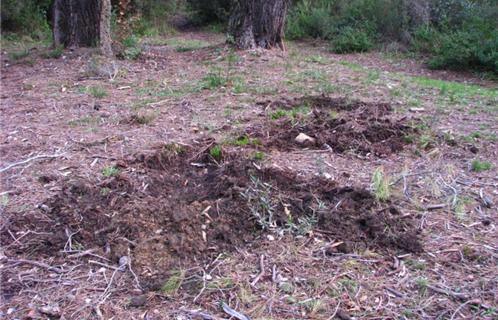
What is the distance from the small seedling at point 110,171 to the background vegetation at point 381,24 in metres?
7.73

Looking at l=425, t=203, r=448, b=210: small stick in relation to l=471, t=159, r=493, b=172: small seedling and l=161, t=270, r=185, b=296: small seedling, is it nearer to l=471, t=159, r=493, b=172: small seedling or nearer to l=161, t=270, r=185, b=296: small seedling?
l=471, t=159, r=493, b=172: small seedling

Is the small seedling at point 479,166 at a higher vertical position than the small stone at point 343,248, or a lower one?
higher

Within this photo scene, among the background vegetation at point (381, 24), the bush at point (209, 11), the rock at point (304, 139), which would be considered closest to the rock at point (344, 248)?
the rock at point (304, 139)

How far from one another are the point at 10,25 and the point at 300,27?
22.8 ft

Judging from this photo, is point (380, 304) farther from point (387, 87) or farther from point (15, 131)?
point (387, 87)

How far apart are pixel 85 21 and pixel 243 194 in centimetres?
574

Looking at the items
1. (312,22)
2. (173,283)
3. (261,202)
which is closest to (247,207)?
(261,202)

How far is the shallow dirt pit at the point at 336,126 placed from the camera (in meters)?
4.45

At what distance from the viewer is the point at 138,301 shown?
2.57 metres

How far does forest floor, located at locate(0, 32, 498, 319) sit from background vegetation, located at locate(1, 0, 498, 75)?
16.5 feet

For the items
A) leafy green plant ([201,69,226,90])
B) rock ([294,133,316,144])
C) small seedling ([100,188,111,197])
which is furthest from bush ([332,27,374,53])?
small seedling ([100,188,111,197])

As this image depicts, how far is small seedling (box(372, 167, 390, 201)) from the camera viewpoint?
3.49m

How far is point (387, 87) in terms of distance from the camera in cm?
653

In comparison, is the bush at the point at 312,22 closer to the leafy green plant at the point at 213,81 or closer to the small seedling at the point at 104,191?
the leafy green plant at the point at 213,81
